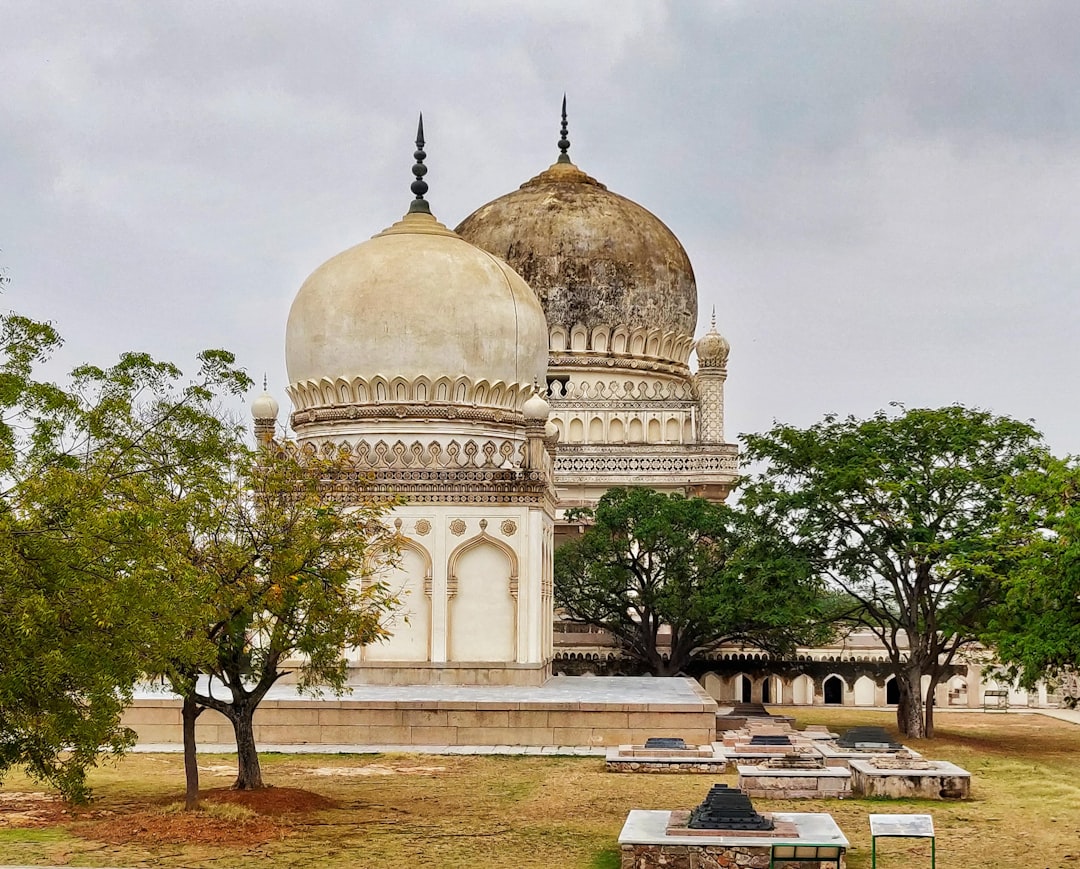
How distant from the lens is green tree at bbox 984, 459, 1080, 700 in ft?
66.4

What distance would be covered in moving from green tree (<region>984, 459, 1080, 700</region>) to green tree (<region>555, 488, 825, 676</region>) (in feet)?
31.5

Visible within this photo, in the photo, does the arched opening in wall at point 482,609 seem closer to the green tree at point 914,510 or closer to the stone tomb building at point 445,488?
the stone tomb building at point 445,488

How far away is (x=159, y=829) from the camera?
15945mm

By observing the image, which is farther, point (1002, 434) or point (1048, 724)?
point (1048, 724)

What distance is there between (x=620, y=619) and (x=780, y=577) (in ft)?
27.4

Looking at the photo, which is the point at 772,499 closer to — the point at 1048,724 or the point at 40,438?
the point at 1048,724

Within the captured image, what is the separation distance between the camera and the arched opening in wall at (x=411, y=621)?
26.4m

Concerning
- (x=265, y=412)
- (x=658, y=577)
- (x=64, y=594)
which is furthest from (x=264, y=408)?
(x=64, y=594)

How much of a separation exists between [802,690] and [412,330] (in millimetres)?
16207

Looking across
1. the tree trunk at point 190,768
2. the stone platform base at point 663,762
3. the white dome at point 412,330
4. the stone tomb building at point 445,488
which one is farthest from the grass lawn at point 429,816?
the white dome at point 412,330

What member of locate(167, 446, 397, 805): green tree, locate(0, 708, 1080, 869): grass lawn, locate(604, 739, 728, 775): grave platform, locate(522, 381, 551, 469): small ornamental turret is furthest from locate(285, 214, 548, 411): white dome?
locate(167, 446, 397, 805): green tree

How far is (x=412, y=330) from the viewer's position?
28172mm

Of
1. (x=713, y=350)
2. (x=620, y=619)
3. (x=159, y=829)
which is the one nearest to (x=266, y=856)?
(x=159, y=829)

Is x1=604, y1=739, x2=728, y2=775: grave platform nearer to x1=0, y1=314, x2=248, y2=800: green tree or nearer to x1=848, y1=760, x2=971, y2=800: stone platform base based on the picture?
x1=848, y1=760, x2=971, y2=800: stone platform base
